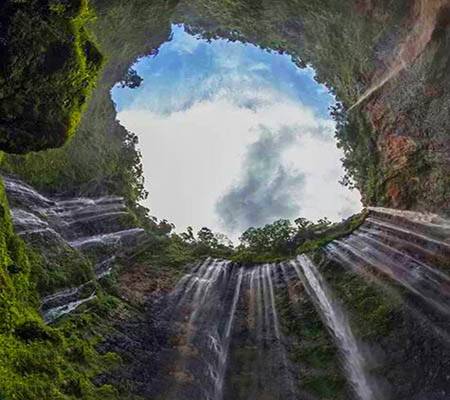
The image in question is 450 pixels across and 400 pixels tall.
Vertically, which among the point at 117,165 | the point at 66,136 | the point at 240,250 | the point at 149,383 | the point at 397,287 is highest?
the point at 117,165

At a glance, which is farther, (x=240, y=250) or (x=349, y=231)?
(x=240, y=250)

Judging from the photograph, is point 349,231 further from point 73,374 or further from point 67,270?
point 73,374

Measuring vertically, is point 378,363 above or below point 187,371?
below

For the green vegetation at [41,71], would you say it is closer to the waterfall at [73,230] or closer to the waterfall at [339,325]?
the waterfall at [73,230]

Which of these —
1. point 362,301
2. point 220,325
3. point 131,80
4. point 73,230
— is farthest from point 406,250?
point 131,80

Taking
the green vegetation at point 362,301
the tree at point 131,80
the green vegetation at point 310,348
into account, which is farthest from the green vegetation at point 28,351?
the tree at point 131,80

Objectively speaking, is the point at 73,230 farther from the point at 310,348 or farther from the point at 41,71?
the point at 41,71

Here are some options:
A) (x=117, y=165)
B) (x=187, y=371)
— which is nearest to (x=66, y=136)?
(x=187, y=371)
